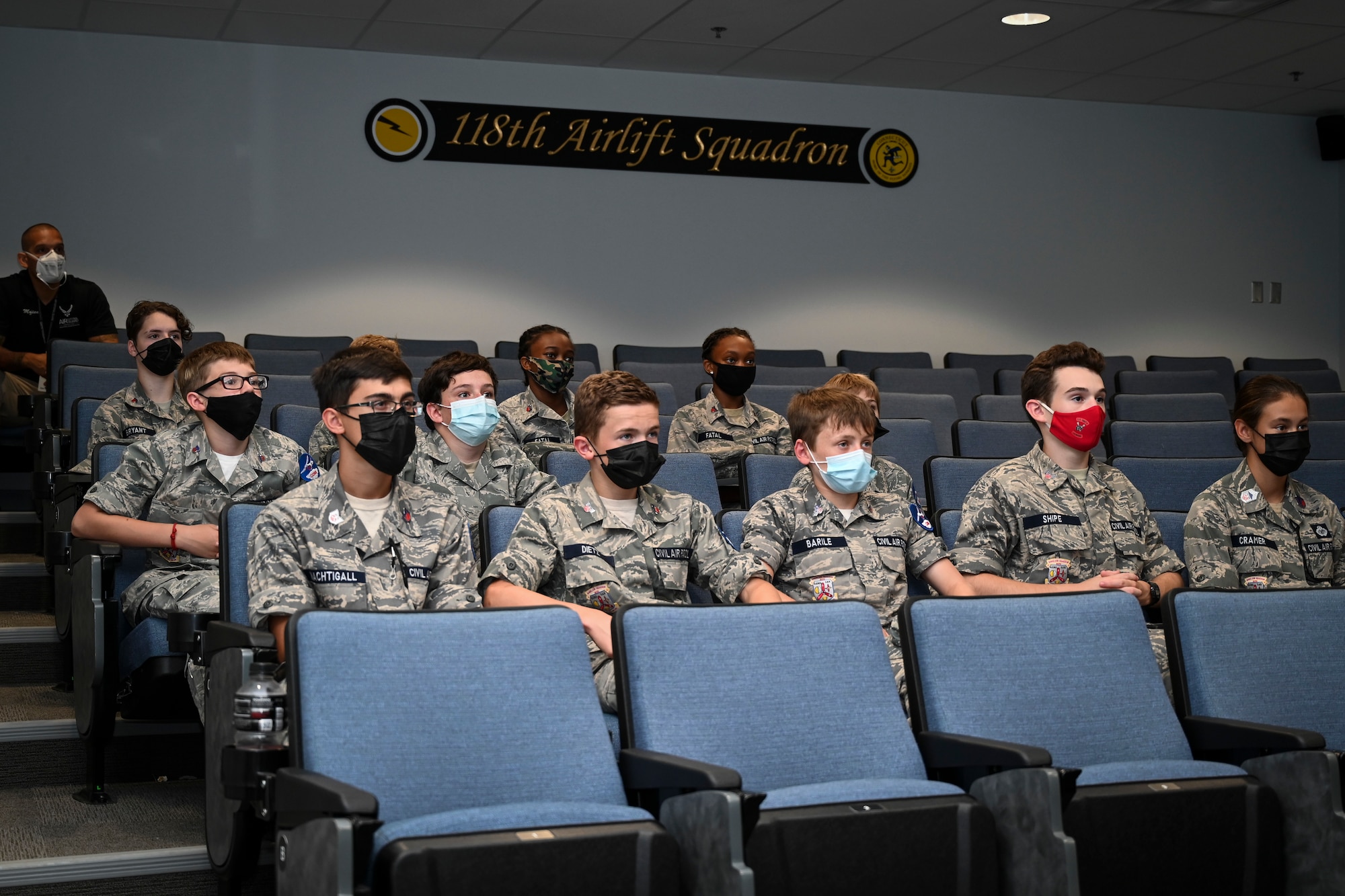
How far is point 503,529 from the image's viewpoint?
298cm

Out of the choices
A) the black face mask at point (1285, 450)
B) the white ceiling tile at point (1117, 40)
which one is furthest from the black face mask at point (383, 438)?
the white ceiling tile at point (1117, 40)

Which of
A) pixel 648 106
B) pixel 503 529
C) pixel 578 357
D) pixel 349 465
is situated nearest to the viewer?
pixel 349 465

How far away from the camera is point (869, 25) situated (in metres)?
7.04

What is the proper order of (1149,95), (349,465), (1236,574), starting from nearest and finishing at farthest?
(349,465) < (1236,574) < (1149,95)

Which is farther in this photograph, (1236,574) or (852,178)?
(852,178)

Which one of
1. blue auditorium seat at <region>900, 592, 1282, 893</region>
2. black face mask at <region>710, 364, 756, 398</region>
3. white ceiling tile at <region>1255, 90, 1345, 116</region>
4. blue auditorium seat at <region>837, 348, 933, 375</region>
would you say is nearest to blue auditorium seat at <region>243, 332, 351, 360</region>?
black face mask at <region>710, 364, 756, 398</region>

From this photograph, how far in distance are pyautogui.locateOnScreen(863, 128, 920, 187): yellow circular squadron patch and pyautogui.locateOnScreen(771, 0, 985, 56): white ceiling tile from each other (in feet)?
3.08

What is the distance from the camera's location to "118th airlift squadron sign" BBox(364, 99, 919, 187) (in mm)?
7609

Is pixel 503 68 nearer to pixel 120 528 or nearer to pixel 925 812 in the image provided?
pixel 120 528

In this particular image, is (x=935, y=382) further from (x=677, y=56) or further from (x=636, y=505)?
(x=636, y=505)

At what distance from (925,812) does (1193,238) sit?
832cm

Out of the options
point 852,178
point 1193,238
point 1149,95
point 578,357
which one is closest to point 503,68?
point 578,357

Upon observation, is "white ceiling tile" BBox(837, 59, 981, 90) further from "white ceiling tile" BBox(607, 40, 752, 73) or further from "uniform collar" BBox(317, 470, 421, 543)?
"uniform collar" BBox(317, 470, 421, 543)

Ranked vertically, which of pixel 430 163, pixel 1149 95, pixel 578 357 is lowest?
pixel 578 357
